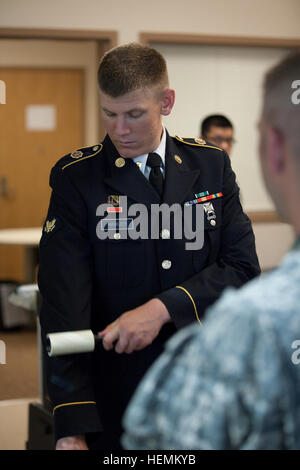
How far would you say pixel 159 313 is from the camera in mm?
1248

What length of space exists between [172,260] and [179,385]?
0.68 m

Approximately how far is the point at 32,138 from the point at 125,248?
190 inches

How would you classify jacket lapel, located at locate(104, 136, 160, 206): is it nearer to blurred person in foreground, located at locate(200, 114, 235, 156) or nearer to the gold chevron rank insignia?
the gold chevron rank insignia

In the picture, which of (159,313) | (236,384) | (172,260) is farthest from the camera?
(172,260)

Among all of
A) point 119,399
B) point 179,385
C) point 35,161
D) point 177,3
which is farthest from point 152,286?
point 35,161

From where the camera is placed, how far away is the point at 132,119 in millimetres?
1302

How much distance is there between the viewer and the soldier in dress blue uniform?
1.27m

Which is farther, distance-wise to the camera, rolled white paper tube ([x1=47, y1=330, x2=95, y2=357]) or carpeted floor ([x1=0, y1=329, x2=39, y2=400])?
carpeted floor ([x1=0, y1=329, x2=39, y2=400])

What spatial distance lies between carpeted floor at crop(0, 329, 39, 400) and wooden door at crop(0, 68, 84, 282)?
1302 millimetres

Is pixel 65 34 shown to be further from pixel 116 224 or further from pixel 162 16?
pixel 116 224

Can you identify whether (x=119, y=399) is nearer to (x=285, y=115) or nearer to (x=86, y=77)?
(x=285, y=115)

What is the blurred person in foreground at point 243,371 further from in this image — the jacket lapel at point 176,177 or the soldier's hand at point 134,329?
the jacket lapel at point 176,177

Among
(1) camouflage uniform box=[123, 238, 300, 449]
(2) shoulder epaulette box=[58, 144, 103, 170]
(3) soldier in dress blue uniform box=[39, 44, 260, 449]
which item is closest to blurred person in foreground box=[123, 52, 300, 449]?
(1) camouflage uniform box=[123, 238, 300, 449]

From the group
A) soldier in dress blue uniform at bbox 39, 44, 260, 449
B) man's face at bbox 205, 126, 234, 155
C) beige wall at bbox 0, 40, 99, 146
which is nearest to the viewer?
soldier in dress blue uniform at bbox 39, 44, 260, 449
